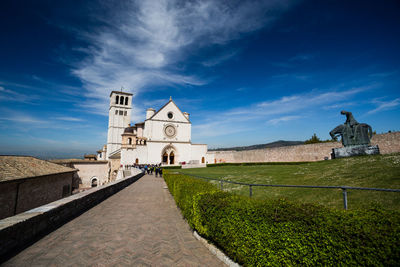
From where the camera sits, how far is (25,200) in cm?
1459

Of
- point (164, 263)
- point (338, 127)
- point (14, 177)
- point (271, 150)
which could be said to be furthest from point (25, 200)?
point (271, 150)

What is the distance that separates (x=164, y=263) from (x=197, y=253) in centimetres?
80

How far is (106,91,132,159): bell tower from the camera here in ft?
175

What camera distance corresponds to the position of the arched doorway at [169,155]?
43.0 metres

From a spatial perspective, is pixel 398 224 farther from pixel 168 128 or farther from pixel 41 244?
pixel 168 128

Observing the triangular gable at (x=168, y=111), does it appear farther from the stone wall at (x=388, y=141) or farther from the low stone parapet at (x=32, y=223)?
the low stone parapet at (x=32, y=223)

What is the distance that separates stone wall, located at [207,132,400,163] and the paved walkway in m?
25.2

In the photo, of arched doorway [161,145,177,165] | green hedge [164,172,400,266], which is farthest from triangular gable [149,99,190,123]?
green hedge [164,172,400,266]

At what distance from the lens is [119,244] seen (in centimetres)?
443

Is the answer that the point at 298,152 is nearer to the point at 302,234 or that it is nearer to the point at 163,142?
the point at 163,142

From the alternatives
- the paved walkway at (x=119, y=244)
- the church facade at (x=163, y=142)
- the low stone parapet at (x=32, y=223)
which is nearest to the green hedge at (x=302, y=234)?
Answer: the paved walkway at (x=119, y=244)

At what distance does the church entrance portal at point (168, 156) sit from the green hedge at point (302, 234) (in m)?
39.9

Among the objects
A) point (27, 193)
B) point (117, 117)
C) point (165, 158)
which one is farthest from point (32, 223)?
point (117, 117)

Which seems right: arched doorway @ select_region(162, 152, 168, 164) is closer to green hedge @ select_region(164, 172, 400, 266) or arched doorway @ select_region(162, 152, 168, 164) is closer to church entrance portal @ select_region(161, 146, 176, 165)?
church entrance portal @ select_region(161, 146, 176, 165)
